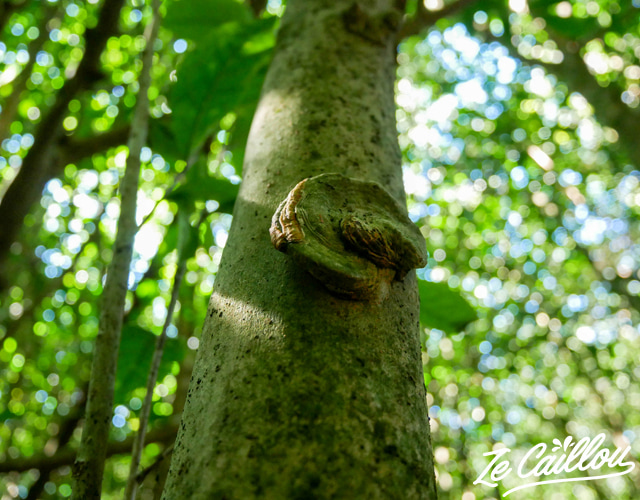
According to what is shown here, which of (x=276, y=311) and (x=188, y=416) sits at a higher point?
(x=276, y=311)

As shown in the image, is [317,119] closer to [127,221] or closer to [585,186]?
[127,221]

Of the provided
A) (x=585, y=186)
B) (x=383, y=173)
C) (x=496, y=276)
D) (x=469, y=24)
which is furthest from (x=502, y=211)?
(x=383, y=173)

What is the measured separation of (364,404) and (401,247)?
0.23 m

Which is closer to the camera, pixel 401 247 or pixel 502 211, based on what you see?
pixel 401 247

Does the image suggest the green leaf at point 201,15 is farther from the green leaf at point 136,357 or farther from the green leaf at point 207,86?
the green leaf at point 136,357

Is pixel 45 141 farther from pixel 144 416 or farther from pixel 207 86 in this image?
pixel 144 416

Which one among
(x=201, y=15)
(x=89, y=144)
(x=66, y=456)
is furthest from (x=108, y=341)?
(x=89, y=144)

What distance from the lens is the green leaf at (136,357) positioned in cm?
137

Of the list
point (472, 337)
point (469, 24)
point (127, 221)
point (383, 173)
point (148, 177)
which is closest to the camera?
point (383, 173)

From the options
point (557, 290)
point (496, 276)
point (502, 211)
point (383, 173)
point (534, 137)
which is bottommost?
point (557, 290)

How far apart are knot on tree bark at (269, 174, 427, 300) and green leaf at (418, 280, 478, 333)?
0.56m

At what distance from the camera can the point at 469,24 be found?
303cm

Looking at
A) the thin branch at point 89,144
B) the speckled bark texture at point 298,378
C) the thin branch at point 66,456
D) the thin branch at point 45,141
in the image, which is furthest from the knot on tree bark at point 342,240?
the thin branch at point 89,144

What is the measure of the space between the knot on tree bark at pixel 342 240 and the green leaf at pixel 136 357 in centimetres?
92
